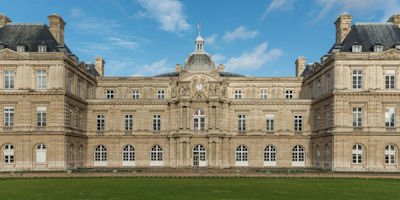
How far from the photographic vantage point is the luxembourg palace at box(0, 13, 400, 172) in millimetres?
51875

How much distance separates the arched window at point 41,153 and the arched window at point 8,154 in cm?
308

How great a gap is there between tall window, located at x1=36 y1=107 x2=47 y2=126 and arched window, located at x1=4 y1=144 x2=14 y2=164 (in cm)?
440

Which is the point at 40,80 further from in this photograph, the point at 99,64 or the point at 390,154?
the point at 390,154

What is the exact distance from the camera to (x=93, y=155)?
62.4 m

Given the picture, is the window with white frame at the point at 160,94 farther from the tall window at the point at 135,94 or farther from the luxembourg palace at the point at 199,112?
the tall window at the point at 135,94

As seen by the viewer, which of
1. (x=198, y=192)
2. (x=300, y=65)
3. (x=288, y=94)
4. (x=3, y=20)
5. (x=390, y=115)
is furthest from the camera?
(x=300, y=65)

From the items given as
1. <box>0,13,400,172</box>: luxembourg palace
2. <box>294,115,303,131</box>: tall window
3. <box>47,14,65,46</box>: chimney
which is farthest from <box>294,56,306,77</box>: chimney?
<box>47,14,65,46</box>: chimney

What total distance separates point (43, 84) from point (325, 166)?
38.4m

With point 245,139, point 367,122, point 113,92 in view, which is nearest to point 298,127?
point 245,139

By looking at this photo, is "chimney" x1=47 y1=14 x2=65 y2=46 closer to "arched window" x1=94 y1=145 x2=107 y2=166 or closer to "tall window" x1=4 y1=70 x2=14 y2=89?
"tall window" x1=4 y1=70 x2=14 y2=89

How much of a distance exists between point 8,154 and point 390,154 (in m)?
47.7

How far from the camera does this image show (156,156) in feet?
206

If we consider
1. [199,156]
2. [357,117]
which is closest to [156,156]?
[199,156]

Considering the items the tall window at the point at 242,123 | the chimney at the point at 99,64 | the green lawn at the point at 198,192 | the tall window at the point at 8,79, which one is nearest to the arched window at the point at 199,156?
the tall window at the point at 242,123
